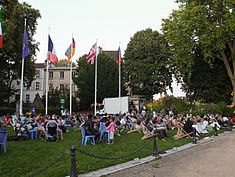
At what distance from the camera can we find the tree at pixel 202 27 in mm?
22141

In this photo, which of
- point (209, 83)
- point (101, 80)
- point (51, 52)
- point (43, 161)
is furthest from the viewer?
point (101, 80)

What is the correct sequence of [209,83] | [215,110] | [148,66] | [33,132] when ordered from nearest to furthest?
[33,132], [215,110], [209,83], [148,66]

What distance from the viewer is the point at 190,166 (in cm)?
667

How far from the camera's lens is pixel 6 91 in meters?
32.0

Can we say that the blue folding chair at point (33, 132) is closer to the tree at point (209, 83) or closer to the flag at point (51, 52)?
the flag at point (51, 52)

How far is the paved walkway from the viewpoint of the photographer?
595 cm

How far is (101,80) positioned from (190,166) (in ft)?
104

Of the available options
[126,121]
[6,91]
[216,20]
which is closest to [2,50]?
[6,91]

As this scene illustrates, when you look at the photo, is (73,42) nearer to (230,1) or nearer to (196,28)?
(196,28)

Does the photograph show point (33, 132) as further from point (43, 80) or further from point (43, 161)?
point (43, 80)

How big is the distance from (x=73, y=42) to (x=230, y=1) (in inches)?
652

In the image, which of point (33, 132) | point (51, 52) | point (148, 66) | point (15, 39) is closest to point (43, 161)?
point (33, 132)

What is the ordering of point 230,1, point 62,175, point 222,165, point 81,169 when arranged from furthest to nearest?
point 230,1, point 222,165, point 81,169, point 62,175

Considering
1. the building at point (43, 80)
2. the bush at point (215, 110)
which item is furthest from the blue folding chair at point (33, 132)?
the building at point (43, 80)
